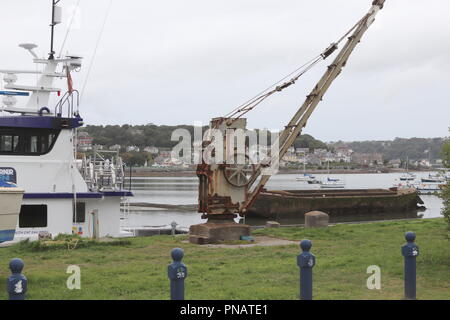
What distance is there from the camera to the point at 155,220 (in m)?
39.2

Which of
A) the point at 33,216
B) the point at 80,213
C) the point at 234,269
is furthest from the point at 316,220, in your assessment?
the point at 234,269

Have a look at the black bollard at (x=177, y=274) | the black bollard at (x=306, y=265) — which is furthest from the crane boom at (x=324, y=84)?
the black bollard at (x=177, y=274)

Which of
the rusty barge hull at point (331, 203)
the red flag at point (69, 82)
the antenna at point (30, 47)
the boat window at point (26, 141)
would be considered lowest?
the rusty barge hull at point (331, 203)

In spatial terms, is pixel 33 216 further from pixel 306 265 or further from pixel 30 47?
pixel 306 265

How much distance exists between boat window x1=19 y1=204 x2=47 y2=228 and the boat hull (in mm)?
6986

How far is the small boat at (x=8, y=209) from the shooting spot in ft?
30.6

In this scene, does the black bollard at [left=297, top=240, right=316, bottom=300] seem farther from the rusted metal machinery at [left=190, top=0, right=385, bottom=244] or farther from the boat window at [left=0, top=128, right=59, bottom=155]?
the boat window at [left=0, top=128, right=59, bottom=155]

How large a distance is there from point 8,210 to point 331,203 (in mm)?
37423

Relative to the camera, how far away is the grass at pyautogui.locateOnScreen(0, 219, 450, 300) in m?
8.85

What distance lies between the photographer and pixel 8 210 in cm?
942

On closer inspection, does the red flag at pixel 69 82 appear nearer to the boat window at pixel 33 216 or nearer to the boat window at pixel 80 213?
the boat window at pixel 80 213

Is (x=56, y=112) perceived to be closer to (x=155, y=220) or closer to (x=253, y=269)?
(x=253, y=269)

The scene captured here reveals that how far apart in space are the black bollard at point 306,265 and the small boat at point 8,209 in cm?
481
